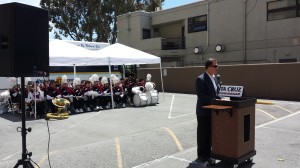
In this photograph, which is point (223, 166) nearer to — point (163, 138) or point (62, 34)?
point (163, 138)

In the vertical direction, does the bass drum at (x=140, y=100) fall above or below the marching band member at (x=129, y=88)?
below

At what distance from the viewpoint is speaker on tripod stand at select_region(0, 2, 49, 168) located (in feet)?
16.1

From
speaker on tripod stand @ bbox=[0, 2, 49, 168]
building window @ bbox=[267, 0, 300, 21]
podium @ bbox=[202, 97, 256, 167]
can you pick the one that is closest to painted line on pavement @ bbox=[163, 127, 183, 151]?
podium @ bbox=[202, 97, 256, 167]

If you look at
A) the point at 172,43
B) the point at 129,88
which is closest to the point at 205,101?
the point at 129,88

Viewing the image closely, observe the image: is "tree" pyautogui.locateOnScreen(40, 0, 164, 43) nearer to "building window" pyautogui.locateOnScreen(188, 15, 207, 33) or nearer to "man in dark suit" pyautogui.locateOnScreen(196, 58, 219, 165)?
"building window" pyautogui.locateOnScreen(188, 15, 207, 33)

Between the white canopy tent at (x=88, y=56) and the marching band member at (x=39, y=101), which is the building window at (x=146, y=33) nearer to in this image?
the white canopy tent at (x=88, y=56)

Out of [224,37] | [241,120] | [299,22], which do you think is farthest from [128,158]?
[224,37]

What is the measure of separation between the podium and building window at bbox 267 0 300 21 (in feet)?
63.0

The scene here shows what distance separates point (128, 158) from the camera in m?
6.88

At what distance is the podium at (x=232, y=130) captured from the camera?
19.3 ft

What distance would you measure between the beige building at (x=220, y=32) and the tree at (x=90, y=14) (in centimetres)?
552

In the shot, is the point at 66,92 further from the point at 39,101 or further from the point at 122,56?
the point at 122,56

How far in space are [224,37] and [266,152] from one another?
2061 cm

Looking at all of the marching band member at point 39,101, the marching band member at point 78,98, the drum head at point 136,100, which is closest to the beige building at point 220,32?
the drum head at point 136,100
